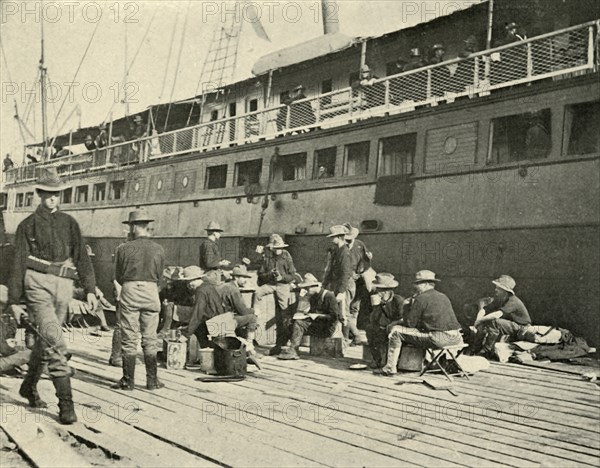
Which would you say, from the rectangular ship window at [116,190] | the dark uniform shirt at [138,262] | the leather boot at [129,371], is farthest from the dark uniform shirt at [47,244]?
the rectangular ship window at [116,190]

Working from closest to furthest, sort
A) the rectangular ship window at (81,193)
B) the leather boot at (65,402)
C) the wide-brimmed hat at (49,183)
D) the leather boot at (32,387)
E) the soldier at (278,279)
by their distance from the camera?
the leather boot at (65,402), the wide-brimmed hat at (49,183), the leather boot at (32,387), the soldier at (278,279), the rectangular ship window at (81,193)

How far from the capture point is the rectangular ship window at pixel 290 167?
15289 mm

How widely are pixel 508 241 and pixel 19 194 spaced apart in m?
26.8

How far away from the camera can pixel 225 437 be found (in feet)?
13.6

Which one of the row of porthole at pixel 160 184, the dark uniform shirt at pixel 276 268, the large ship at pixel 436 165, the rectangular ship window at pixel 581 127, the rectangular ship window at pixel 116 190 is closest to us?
the dark uniform shirt at pixel 276 268

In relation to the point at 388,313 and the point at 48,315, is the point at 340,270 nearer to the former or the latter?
the point at 388,313

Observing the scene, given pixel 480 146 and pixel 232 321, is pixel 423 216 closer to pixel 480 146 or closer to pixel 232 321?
pixel 480 146

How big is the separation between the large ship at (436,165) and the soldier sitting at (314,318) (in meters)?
3.45

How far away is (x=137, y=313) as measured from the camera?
5.80 meters

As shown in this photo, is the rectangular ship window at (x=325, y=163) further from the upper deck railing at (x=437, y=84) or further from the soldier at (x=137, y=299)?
the soldier at (x=137, y=299)

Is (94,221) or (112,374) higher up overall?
(94,221)

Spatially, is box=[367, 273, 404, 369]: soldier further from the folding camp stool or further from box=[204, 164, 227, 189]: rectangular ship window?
box=[204, 164, 227, 189]: rectangular ship window

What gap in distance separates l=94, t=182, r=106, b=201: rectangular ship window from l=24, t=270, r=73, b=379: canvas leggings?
20239 millimetres

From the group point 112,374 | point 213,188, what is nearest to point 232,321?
point 112,374
